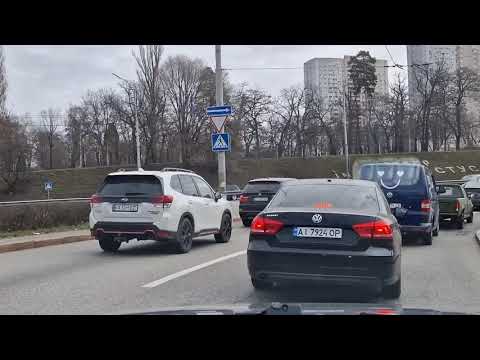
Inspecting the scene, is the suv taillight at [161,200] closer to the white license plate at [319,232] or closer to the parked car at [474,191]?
the white license plate at [319,232]

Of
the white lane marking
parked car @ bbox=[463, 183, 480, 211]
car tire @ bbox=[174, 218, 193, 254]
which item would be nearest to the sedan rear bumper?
the white lane marking

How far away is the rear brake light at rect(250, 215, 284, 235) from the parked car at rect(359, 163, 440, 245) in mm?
6914

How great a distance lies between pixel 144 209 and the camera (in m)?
11.2

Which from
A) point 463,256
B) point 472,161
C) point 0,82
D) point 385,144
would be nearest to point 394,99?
point 472,161

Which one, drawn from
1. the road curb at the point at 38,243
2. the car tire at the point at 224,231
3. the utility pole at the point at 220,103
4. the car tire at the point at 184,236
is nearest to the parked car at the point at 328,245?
the car tire at the point at 184,236

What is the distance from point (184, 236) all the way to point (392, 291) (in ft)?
18.9

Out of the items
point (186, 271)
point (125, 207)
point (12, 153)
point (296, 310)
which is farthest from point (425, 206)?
point (12, 153)

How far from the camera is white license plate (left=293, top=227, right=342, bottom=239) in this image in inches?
260

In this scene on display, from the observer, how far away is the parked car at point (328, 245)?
650 centimetres

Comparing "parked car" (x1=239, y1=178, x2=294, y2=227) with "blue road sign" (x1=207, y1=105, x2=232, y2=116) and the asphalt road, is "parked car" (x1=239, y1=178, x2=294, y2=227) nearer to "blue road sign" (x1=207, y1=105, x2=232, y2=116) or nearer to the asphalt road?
"blue road sign" (x1=207, y1=105, x2=232, y2=116)

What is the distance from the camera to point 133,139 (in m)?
75.8
